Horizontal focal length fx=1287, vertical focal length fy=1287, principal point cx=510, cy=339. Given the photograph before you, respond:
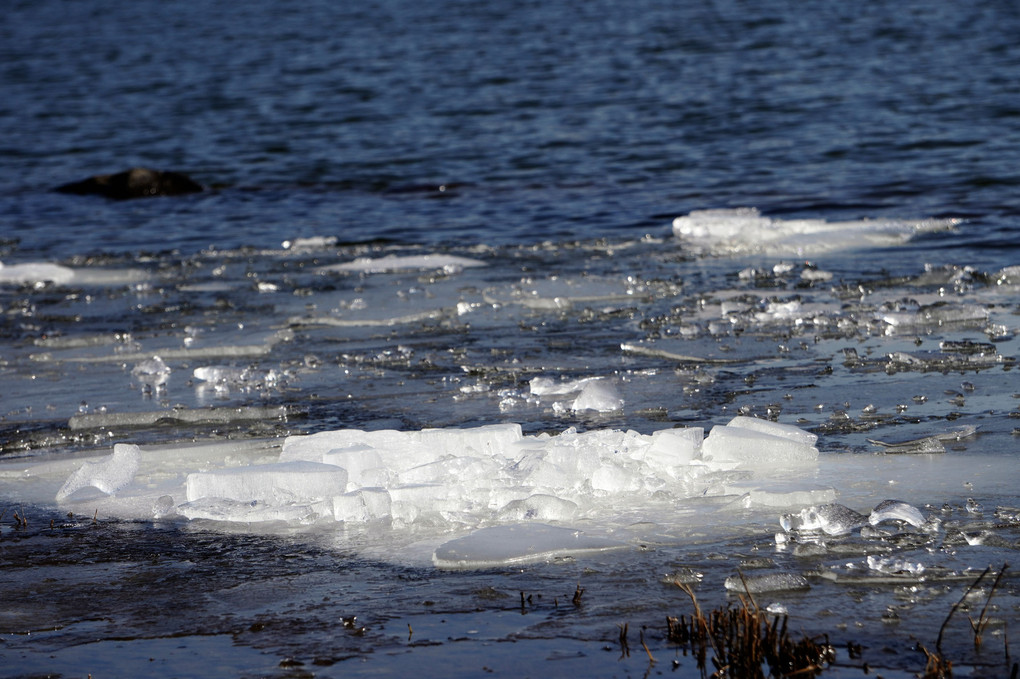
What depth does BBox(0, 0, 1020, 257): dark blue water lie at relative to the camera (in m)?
13.0

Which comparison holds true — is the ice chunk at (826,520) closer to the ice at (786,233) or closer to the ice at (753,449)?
the ice at (753,449)

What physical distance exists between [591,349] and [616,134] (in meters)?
11.2

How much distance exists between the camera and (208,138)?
20.9 meters

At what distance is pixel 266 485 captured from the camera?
4.66m

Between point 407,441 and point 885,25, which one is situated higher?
point 885,25

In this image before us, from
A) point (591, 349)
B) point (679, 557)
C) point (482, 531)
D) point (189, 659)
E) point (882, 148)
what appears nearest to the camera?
point (189, 659)

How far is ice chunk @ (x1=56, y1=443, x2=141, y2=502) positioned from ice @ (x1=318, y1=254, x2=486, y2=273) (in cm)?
493

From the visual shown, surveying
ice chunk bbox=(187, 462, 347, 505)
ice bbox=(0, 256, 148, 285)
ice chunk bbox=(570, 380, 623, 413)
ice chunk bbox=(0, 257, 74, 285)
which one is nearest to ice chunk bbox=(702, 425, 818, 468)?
ice chunk bbox=(570, 380, 623, 413)

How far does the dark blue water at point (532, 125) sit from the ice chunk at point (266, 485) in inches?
269

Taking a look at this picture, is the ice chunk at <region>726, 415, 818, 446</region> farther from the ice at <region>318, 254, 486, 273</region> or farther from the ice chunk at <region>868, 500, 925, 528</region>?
the ice at <region>318, 254, 486, 273</region>

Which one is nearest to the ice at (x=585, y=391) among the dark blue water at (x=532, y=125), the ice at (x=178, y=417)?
the ice at (x=178, y=417)

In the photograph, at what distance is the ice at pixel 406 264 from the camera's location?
32.9 feet

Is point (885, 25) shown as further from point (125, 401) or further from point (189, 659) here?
point (189, 659)

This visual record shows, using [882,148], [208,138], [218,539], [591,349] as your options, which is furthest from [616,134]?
[218,539]
